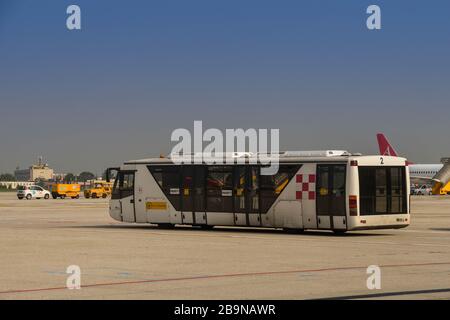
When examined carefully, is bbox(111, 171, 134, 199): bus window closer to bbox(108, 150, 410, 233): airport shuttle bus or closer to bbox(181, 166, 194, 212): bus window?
bbox(108, 150, 410, 233): airport shuttle bus

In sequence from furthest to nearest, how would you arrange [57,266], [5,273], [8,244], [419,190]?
[419,190], [8,244], [57,266], [5,273]

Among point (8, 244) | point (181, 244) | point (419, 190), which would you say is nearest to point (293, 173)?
point (181, 244)

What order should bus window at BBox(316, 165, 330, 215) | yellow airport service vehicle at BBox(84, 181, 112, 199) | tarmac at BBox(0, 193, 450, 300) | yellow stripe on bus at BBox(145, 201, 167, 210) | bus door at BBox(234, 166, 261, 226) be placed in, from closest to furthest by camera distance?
tarmac at BBox(0, 193, 450, 300) → bus window at BBox(316, 165, 330, 215) → bus door at BBox(234, 166, 261, 226) → yellow stripe on bus at BBox(145, 201, 167, 210) → yellow airport service vehicle at BBox(84, 181, 112, 199)

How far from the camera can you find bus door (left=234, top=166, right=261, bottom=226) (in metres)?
33.2

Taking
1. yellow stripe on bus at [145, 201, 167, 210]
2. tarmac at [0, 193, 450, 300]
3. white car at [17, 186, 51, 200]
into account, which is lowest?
tarmac at [0, 193, 450, 300]

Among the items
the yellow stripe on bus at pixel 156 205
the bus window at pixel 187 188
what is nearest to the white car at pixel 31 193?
the yellow stripe on bus at pixel 156 205

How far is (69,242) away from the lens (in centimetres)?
2711

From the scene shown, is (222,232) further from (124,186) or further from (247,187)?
(124,186)

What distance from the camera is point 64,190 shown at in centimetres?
10325

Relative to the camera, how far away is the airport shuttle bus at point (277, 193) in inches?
1221

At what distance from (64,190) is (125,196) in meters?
67.8

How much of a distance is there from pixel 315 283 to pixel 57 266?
583 centimetres

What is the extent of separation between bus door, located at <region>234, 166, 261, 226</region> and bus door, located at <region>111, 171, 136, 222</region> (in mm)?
4841

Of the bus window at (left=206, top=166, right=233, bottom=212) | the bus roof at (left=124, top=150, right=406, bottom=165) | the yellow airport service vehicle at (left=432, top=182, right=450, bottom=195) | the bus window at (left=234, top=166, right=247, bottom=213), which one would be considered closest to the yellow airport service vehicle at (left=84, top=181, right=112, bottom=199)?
the yellow airport service vehicle at (left=432, top=182, right=450, bottom=195)
